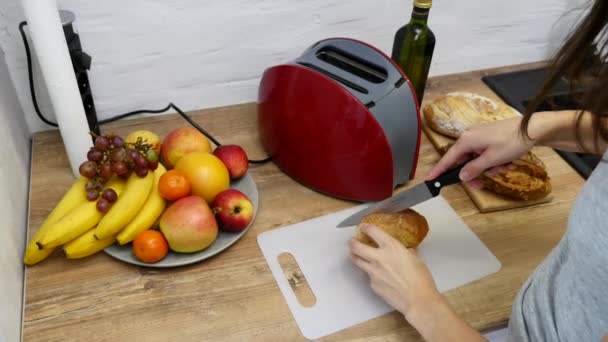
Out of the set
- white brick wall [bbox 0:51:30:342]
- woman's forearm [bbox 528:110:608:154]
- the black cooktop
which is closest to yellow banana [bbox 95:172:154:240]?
white brick wall [bbox 0:51:30:342]

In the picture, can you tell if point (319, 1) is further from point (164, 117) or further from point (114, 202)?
point (114, 202)

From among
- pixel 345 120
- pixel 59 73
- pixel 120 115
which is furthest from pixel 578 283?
pixel 120 115

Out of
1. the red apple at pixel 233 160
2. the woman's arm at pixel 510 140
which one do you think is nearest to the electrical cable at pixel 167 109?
A: the red apple at pixel 233 160

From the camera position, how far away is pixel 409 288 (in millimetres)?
610

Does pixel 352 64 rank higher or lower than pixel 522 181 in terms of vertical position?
higher

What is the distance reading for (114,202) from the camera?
651 mm

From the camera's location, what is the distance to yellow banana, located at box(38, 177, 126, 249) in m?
0.62

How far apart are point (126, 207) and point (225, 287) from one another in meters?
0.17

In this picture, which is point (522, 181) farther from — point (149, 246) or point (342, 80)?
point (149, 246)

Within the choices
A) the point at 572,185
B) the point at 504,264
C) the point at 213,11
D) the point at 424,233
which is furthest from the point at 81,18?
the point at 572,185

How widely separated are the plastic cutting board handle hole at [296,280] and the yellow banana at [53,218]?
30 cm

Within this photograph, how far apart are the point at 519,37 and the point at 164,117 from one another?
0.86 m

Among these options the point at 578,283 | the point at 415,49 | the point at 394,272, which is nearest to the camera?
the point at 578,283

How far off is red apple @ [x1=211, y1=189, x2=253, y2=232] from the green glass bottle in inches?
16.5
